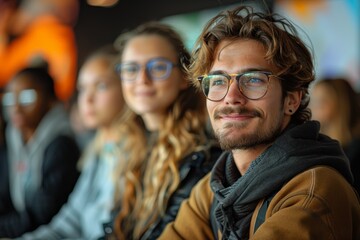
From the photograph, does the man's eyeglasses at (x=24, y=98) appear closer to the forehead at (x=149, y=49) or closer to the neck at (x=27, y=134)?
the neck at (x=27, y=134)

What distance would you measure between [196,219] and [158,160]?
551mm

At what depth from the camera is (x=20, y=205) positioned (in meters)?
2.89

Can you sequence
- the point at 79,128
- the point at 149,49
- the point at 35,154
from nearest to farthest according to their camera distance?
the point at 149,49
the point at 35,154
the point at 79,128

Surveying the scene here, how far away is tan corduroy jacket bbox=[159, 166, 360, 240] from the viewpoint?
1.10 metres

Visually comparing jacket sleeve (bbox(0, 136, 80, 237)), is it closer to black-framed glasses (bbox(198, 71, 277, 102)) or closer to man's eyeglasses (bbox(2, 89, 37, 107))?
man's eyeglasses (bbox(2, 89, 37, 107))

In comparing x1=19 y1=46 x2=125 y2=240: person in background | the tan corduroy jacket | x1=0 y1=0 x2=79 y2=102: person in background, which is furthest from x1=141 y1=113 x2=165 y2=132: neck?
x1=0 y1=0 x2=79 y2=102: person in background

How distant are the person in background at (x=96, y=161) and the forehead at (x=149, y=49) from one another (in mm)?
431

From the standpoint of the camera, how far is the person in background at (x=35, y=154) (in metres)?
2.71

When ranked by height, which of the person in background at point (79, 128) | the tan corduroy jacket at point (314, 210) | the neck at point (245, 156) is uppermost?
the neck at point (245, 156)

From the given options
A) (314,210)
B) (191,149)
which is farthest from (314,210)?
(191,149)

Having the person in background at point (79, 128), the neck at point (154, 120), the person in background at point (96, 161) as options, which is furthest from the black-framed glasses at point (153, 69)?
the person in background at point (79, 128)

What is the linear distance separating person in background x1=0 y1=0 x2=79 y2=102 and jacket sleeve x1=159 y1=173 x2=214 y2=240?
12.9 ft

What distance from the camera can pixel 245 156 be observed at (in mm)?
1382

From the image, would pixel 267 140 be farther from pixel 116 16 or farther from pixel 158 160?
pixel 116 16
